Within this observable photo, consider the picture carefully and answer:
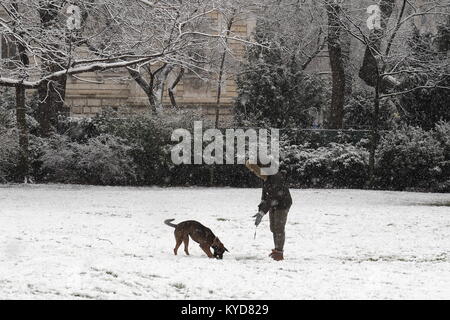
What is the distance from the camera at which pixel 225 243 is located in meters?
14.6

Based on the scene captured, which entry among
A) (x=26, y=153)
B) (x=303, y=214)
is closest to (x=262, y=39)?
(x=26, y=153)

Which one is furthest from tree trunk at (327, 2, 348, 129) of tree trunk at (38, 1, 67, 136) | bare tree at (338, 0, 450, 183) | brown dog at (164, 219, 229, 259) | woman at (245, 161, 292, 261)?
brown dog at (164, 219, 229, 259)

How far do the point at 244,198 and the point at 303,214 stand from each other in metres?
3.60

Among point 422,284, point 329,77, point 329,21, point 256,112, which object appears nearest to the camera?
point 422,284

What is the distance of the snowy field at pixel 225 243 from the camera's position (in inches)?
394

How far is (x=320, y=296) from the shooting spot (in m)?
9.81

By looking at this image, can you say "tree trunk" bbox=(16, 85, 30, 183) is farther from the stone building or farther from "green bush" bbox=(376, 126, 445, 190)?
the stone building

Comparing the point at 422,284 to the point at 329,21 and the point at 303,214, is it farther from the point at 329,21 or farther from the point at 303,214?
the point at 329,21

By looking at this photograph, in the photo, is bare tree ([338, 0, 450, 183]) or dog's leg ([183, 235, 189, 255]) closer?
dog's leg ([183, 235, 189, 255])

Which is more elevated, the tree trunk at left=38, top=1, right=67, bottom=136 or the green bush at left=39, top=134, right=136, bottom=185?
the tree trunk at left=38, top=1, right=67, bottom=136

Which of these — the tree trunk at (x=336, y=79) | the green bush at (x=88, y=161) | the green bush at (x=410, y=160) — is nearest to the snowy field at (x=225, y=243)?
the green bush at (x=88, y=161)

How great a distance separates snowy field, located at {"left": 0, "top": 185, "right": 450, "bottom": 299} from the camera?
1002cm

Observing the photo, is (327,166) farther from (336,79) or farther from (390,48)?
(336,79)

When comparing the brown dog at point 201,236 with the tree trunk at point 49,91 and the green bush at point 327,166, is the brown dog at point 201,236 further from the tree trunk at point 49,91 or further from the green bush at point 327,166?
the green bush at point 327,166
